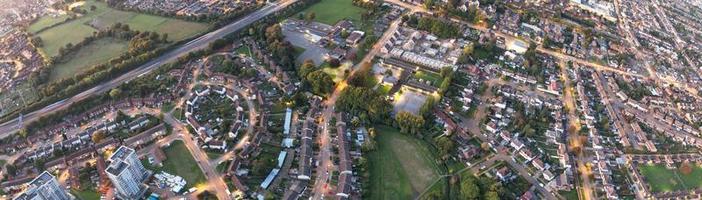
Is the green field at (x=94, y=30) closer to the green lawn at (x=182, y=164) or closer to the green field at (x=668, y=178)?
the green lawn at (x=182, y=164)

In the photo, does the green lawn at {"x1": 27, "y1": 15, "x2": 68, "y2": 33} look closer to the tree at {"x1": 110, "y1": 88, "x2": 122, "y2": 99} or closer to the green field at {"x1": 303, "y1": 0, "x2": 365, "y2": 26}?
the tree at {"x1": 110, "y1": 88, "x2": 122, "y2": 99}

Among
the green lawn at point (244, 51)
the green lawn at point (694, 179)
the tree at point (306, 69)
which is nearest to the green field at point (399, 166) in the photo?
the tree at point (306, 69)

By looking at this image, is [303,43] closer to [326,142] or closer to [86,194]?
[326,142]

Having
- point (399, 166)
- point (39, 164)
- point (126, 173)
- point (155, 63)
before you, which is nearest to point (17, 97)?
point (155, 63)

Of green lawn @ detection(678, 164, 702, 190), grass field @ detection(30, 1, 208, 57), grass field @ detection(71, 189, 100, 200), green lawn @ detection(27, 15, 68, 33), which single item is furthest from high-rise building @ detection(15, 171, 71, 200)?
green lawn @ detection(678, 164, 702, 190)

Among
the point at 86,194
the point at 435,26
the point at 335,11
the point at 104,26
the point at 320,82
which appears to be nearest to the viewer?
the point at 86,194

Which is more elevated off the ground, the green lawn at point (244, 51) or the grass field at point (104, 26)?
the grass field at point (104, 26)
